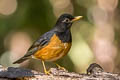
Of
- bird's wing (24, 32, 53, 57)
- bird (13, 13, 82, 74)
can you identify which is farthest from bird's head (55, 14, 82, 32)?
bird's wing (24, 32, 53, 57)

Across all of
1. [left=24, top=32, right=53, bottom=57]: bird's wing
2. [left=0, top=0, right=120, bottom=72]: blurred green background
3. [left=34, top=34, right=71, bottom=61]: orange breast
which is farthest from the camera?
[left=0, top=0, right=120, bottom=72]: blurred green background

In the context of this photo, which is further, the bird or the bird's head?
the bird's head

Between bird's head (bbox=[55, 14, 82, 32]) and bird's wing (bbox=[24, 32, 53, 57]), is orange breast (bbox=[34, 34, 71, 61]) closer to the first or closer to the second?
bird's wing (bbox=[24, 32, 53, 57])

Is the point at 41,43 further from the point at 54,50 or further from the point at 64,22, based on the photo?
the point at 64,22

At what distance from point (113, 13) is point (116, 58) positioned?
4.41 ft

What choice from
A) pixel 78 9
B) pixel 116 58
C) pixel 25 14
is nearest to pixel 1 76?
pixel 25 14

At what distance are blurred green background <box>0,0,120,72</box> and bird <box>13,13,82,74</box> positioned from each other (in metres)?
2.33

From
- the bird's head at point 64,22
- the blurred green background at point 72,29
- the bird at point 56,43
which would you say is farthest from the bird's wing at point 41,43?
the blurred green background at point 72,29

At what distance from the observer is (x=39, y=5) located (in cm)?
881

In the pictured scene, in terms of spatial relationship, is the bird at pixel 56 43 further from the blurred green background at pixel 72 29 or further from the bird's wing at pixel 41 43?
the blurred green background at pixel 72 29

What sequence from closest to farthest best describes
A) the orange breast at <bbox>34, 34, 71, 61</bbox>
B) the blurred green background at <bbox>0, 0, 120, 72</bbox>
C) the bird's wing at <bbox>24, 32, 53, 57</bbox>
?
the orange breast at <bbox>34, 34, 71, 61</bbox>, the bird's wing at <bbox>24, 32, 53, 57</bbox>, the blurred green background at <bbox>0, 0, 120, 72</bbox>

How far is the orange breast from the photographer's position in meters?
6.11

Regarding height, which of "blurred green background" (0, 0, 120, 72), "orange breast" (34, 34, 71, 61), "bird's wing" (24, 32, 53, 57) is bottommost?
"orange breast" (34, 34, 71, 61)

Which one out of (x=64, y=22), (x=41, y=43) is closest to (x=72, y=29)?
(x=64, y=22)
